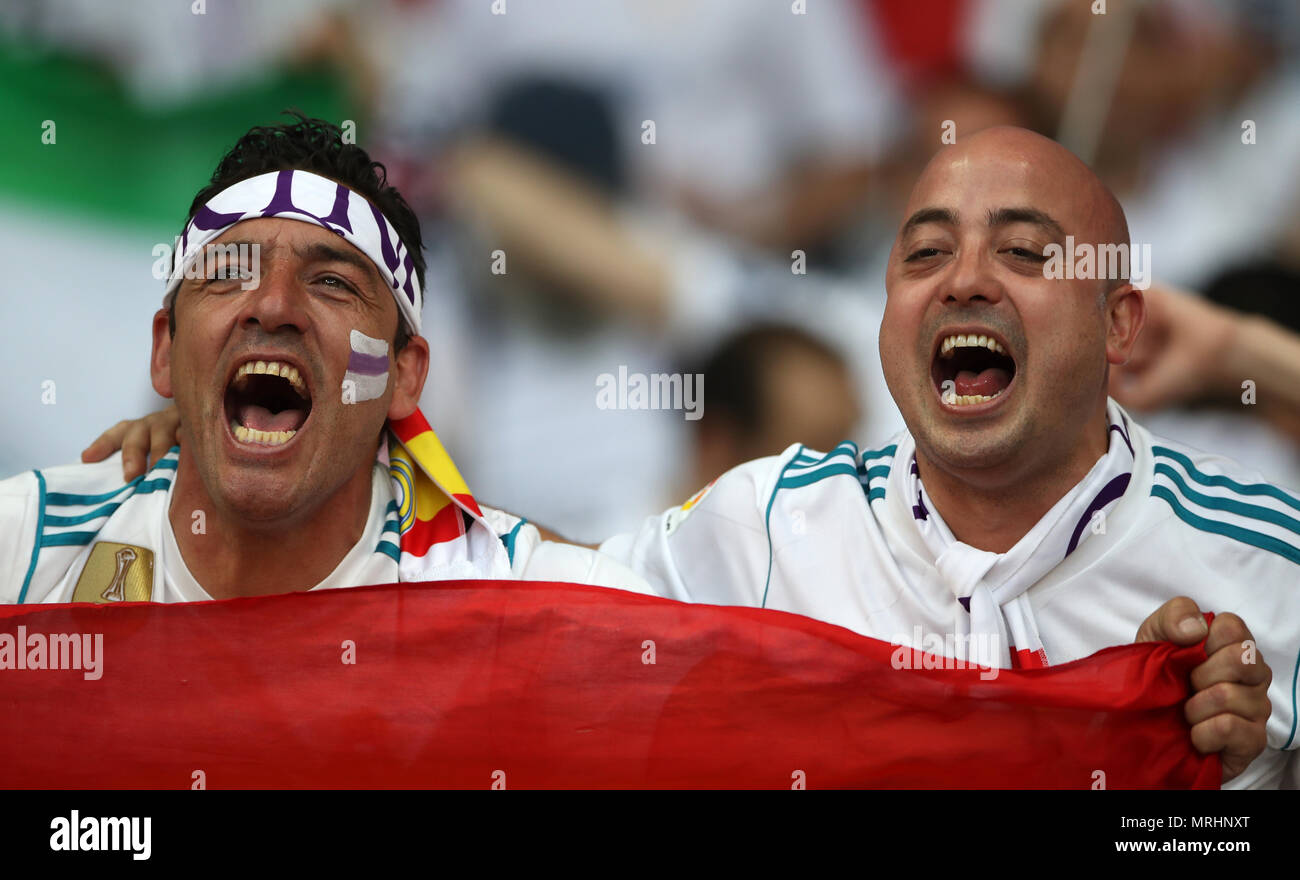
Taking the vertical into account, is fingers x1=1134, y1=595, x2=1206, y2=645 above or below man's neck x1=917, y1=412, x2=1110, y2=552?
below

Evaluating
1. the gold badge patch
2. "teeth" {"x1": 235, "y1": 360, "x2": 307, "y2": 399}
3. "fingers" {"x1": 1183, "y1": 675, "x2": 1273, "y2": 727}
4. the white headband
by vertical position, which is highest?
the white headband

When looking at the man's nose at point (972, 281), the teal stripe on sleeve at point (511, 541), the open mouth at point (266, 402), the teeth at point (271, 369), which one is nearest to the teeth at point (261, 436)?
the open mouth at point (266, 402)

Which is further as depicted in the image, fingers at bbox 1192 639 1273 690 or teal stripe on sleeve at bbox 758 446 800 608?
teal stripe on sleeve at bbox 758 446 800 608

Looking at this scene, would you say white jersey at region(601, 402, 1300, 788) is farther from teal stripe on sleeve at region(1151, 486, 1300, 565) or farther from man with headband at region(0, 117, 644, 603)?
man with headband at region(0, 117, 644, 603)

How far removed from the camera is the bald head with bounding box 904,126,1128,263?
2.56 meters

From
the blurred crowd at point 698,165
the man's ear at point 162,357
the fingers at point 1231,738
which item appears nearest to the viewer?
the fingers at point 1231,738

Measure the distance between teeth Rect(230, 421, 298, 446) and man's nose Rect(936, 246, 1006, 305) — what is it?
1.30 metres

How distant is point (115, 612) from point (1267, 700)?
1.97 meters

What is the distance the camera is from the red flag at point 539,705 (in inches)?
84.4

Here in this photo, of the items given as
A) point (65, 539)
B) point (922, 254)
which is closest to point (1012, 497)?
point (922, 254)

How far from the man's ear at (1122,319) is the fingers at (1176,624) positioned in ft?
2.00

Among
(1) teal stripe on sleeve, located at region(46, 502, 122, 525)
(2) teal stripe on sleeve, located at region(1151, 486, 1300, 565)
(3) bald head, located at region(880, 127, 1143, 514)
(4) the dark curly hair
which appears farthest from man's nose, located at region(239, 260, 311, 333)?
(2) teal stripe on sleeve, located at region(1151, 486, 1300, 565)

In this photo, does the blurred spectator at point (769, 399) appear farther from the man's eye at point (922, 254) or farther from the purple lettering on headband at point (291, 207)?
the purple lettering on headband at point (291, 207)
